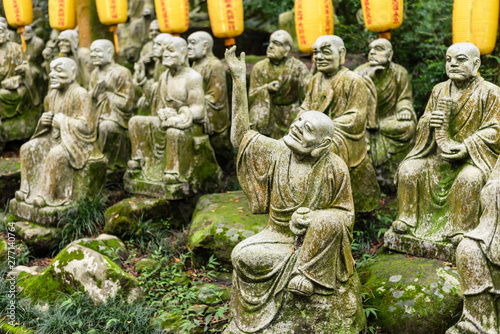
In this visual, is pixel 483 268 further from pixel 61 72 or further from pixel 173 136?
pixel 61 72

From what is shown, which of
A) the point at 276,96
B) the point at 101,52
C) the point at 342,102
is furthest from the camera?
the point at 101,52

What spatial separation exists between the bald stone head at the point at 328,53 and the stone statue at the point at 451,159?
48.8 inches

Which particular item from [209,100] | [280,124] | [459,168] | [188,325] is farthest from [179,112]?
[459,168]

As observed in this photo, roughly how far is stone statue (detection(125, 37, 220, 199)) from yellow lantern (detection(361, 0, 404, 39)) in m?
2.52

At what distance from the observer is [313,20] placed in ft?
28.0

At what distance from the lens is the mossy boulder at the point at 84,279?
6348 millimetres

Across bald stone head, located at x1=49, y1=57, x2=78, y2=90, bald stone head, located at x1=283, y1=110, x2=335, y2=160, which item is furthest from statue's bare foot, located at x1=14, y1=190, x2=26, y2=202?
bald stone head, located at x1=283, y1=110, x2=335, y2=160

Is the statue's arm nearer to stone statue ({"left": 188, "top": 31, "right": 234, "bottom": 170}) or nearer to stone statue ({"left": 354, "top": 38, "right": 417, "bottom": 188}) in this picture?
stone statue ({"left": 354, "top": 38, "right": 417, "bottom": 188})

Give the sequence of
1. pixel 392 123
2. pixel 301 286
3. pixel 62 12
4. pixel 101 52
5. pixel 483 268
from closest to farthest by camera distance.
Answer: pixel 483 268 → pixel 301 286 → pixel 392 123 → pixel 101 52 → pixel 62 12

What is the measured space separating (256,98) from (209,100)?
778 mm

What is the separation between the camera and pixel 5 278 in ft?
24.0

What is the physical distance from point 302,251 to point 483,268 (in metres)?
1.42

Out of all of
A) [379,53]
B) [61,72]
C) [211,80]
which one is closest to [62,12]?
[61,72]

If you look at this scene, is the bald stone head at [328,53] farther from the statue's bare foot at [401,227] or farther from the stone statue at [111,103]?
the stone statue at [111,103]
